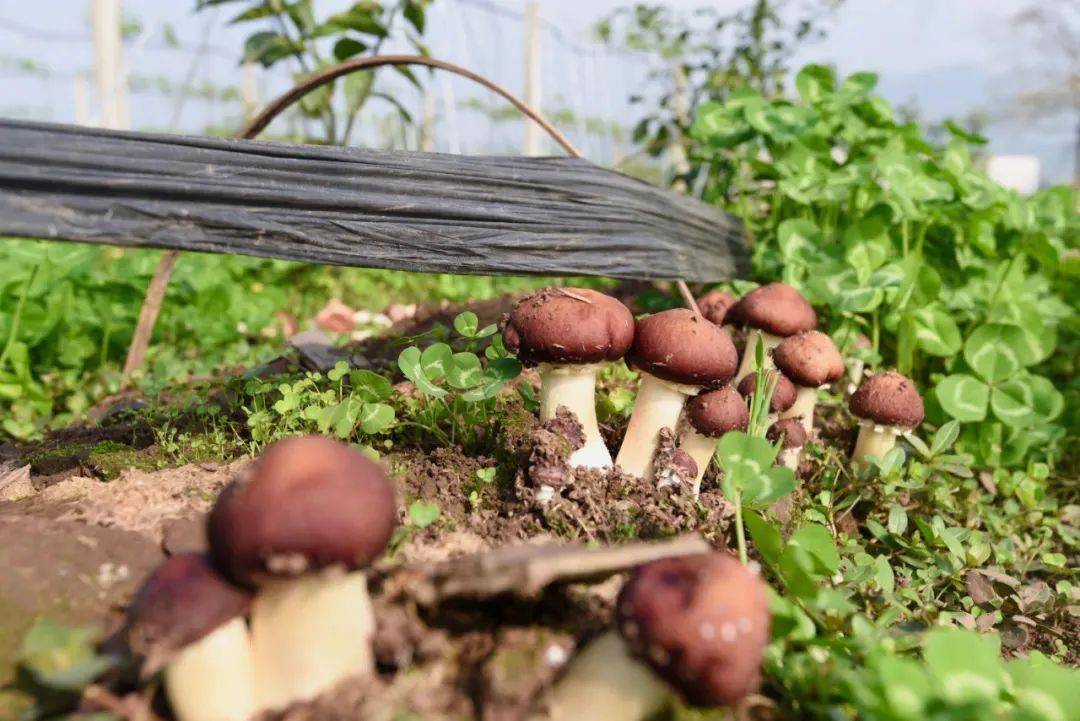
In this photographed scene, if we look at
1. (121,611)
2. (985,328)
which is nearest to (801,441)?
(985,328)

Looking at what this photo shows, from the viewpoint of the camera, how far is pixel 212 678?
4.23 ft

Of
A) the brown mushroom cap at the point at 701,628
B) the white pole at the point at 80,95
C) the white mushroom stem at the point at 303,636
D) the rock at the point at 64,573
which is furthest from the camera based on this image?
the white pole at the point at 80,95

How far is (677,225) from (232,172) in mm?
2139

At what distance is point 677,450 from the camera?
7.89ft

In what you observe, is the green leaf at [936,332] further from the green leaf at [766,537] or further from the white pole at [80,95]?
the white pole at [80,95]

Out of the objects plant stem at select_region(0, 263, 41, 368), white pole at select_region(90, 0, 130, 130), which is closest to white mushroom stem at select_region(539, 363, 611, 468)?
plant stem at select_region(0, 263, 41, 368)

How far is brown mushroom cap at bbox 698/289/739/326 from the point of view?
3.61 meters

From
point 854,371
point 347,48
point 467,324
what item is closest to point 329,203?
point 467,324

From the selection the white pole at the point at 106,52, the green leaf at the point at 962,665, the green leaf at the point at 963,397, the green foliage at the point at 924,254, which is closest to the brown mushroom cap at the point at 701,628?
the green leaf at the point at 962,665

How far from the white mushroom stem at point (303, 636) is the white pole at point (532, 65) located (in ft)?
47.4

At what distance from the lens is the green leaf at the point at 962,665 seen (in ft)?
4.52

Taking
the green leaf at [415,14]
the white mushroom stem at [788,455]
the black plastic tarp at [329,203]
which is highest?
the green leaf at [415,14]

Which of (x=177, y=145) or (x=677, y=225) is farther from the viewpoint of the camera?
(x=677, y=225)

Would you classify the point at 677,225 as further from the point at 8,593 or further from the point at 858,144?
the point at 8,593
